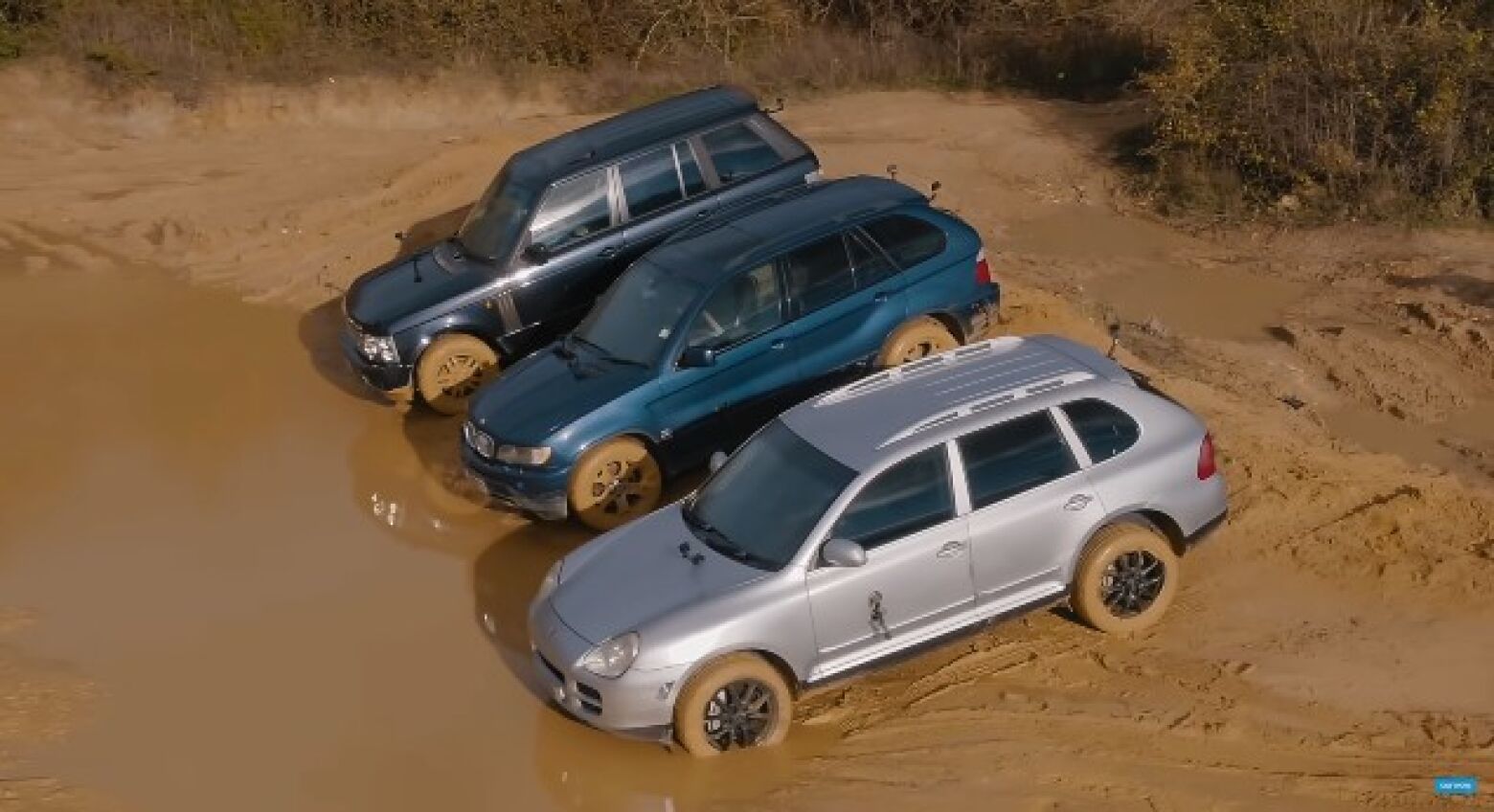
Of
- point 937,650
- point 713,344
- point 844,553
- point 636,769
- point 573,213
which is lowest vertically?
point 636,769

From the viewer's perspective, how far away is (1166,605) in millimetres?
10203

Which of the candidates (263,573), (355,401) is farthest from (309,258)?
(263,573)

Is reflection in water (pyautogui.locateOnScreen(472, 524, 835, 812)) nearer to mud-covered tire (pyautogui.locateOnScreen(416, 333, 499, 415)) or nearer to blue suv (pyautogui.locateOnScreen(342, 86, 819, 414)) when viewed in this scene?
mud-covered tire (pyautogui.locateOnScreen(416, 333, 499, 415))

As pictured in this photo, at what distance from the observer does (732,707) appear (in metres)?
9.24

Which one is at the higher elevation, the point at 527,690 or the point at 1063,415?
the point at 1063,415

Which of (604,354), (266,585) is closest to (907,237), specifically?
(604,354)

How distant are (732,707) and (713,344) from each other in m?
3.19

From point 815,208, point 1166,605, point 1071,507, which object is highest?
point 815,208

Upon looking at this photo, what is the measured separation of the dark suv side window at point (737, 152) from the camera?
46.3ft

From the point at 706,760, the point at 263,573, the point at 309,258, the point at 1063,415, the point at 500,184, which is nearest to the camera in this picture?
the point at 706,760

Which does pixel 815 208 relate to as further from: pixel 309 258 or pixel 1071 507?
pixel 309 258

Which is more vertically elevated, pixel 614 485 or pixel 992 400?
pixel 992 400

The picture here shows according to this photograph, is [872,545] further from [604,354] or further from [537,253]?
[537,253]

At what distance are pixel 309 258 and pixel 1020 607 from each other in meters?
9.68
